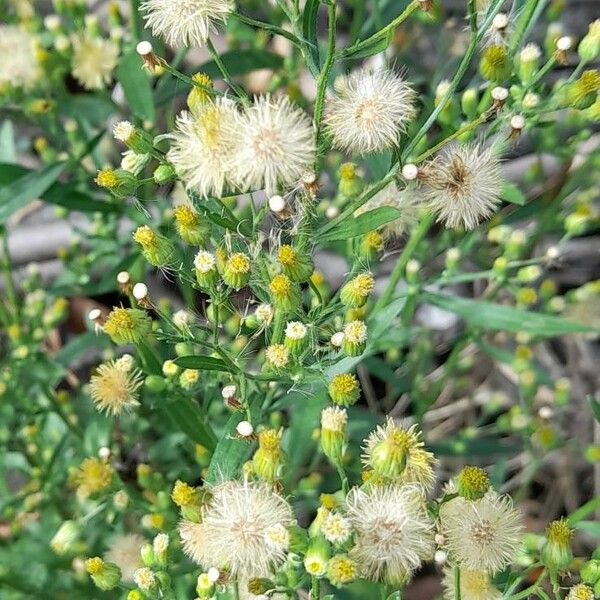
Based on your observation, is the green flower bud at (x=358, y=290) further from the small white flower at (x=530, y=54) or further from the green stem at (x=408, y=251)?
the small white flower at (x=530, y=54)

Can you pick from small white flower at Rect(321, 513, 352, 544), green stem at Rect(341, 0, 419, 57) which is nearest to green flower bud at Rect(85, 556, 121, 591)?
small white flower at Rect(321, 513, 352, 544)

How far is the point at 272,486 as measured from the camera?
1.44 m

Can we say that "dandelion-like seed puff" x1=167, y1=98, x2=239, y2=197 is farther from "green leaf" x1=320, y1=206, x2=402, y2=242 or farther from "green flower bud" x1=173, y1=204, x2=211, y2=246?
"green leaf" x1=320, y1=206, x2=402, y2=242

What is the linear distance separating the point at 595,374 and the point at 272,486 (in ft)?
6.85

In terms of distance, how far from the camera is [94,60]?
244 cm

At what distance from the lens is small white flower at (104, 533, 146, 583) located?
6.52 ft

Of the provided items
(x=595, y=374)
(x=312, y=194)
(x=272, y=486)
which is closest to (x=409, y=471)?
(x=272, y=486)

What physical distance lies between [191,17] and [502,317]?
3.68 ft

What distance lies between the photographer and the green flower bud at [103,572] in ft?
4.96

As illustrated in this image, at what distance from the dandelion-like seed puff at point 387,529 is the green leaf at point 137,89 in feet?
3.75

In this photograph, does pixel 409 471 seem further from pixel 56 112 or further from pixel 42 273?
pixel 42 273

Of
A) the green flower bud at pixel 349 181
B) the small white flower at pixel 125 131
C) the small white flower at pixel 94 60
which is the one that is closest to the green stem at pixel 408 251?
the green flower bud at pixel 349 181

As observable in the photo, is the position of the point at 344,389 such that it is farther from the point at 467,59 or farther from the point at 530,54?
the point at 530,54

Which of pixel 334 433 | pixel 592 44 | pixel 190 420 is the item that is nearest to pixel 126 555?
pixel 190 420
